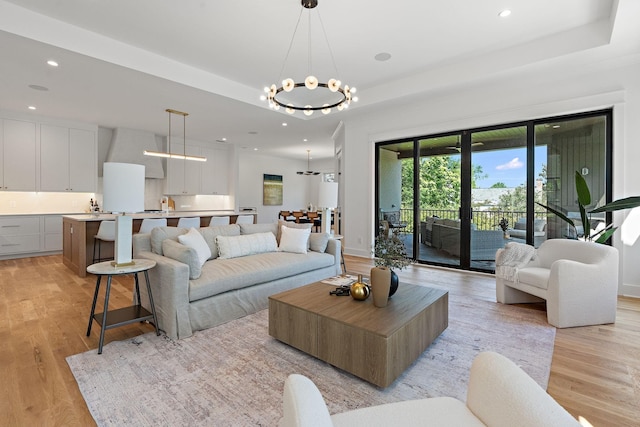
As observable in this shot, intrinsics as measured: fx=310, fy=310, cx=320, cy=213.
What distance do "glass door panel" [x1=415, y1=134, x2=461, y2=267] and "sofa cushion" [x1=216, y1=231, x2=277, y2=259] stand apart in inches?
116

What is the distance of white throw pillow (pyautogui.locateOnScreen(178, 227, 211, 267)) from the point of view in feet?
10.3

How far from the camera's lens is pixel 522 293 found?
3566 millimetres

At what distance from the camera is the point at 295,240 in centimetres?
416

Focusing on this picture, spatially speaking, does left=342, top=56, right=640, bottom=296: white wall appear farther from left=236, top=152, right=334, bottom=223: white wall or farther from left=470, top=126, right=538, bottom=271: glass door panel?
left=236, top=152, right=334, bottom=223: white wall

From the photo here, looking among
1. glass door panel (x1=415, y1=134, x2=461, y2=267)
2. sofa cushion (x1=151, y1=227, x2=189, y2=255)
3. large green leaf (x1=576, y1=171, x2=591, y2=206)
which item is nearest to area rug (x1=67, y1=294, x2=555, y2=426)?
sofa cushion (x1=151, y1=227, x2=189, y2=255)

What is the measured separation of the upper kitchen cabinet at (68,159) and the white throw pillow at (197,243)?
5261 mm

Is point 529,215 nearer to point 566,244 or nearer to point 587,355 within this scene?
point 566,244

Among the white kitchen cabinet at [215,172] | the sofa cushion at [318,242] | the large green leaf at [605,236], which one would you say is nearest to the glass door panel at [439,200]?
the large green leaf at [605,236]

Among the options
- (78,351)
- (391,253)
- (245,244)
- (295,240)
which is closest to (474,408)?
(391,253)

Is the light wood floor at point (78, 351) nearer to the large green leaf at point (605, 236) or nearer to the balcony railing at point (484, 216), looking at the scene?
the large green leaf at point (605, 236)

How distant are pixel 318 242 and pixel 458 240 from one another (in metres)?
2.53

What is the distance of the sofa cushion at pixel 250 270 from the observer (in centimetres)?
278

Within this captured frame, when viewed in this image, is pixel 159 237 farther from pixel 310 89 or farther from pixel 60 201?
pixel 60 201

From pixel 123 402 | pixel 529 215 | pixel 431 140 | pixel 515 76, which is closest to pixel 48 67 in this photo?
pixel 123 402
